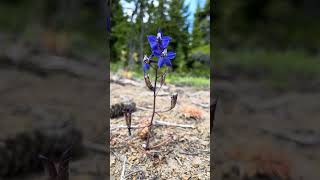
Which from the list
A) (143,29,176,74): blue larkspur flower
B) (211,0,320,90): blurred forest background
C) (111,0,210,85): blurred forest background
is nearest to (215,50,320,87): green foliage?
(211,0,320,90): blurred forest background

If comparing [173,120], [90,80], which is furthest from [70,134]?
[173,120]

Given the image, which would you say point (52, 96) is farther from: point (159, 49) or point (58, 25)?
point (159, 49)

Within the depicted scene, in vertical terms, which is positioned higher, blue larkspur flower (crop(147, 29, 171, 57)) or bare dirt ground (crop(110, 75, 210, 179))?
blue larkspur flower (crop(147, 29, 171, 57))

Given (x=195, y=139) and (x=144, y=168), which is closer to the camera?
(x=144, y=168)

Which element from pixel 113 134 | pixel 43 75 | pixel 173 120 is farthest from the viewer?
pixel 173 120

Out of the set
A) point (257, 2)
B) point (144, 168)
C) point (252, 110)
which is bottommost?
point (144, 168)

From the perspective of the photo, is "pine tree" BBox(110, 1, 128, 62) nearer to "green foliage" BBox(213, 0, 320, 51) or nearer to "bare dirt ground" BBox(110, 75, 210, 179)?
"bare dirt ground" BBox(110, 75, 210, 179)

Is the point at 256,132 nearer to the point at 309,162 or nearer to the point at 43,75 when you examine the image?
the point at 309,162
